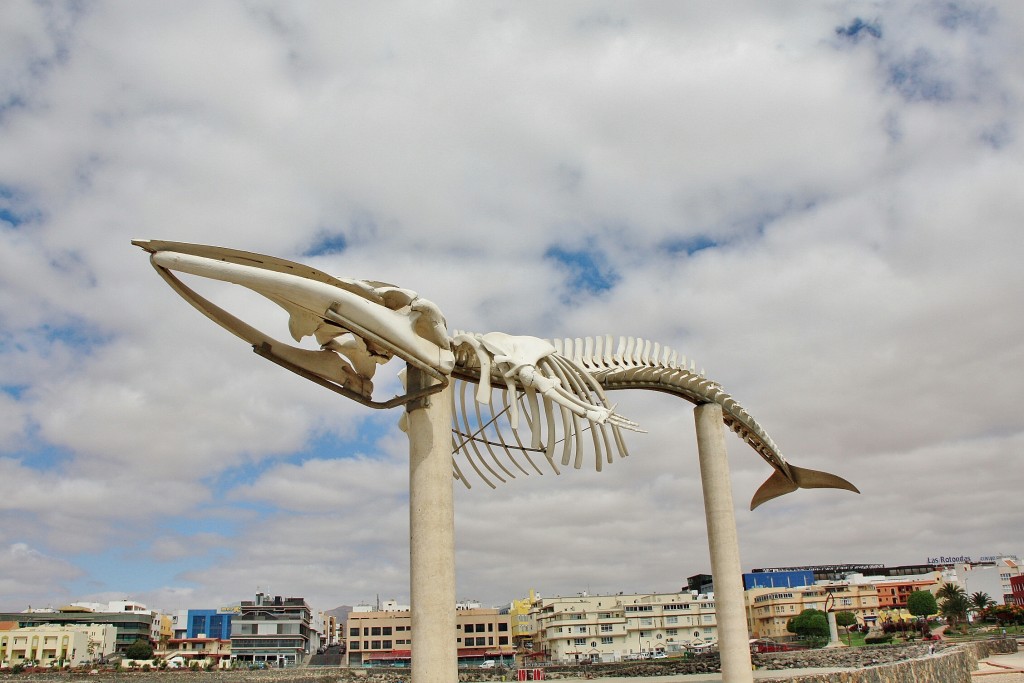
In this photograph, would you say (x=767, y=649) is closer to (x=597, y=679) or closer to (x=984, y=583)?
(x=597, y=679)

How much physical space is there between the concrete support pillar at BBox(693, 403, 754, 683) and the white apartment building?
7024 centimetres

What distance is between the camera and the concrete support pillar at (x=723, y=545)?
20641 millimetres

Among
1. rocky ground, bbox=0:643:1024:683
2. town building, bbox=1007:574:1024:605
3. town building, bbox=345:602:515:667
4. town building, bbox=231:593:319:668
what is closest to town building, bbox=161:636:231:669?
town building, bbox=231:593:319:668

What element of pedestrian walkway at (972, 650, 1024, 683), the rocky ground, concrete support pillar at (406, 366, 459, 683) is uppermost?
concrete support pillar at (406, 366, 459, 683)

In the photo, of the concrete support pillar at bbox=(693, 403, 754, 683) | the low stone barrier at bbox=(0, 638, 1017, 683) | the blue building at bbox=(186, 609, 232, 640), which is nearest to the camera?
the concrete support pillar at bbox=(693, 403, 754, 683)

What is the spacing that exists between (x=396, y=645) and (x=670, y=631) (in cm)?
3011

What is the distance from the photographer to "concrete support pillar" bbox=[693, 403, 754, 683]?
2064 centimetres

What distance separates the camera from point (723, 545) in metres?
21.6

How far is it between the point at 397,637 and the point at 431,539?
80638 mm

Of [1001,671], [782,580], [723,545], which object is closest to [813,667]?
[1001,671]

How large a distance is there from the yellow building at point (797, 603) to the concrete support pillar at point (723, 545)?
84.9 metres

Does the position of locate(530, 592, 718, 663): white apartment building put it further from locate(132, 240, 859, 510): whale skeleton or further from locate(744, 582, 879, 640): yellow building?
locate(132, 240, 859, 510): whale skeleton

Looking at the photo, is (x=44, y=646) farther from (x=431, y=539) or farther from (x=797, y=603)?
(x=431, y=539)

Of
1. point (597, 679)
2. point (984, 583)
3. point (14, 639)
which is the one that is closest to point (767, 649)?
point (597, 679)
